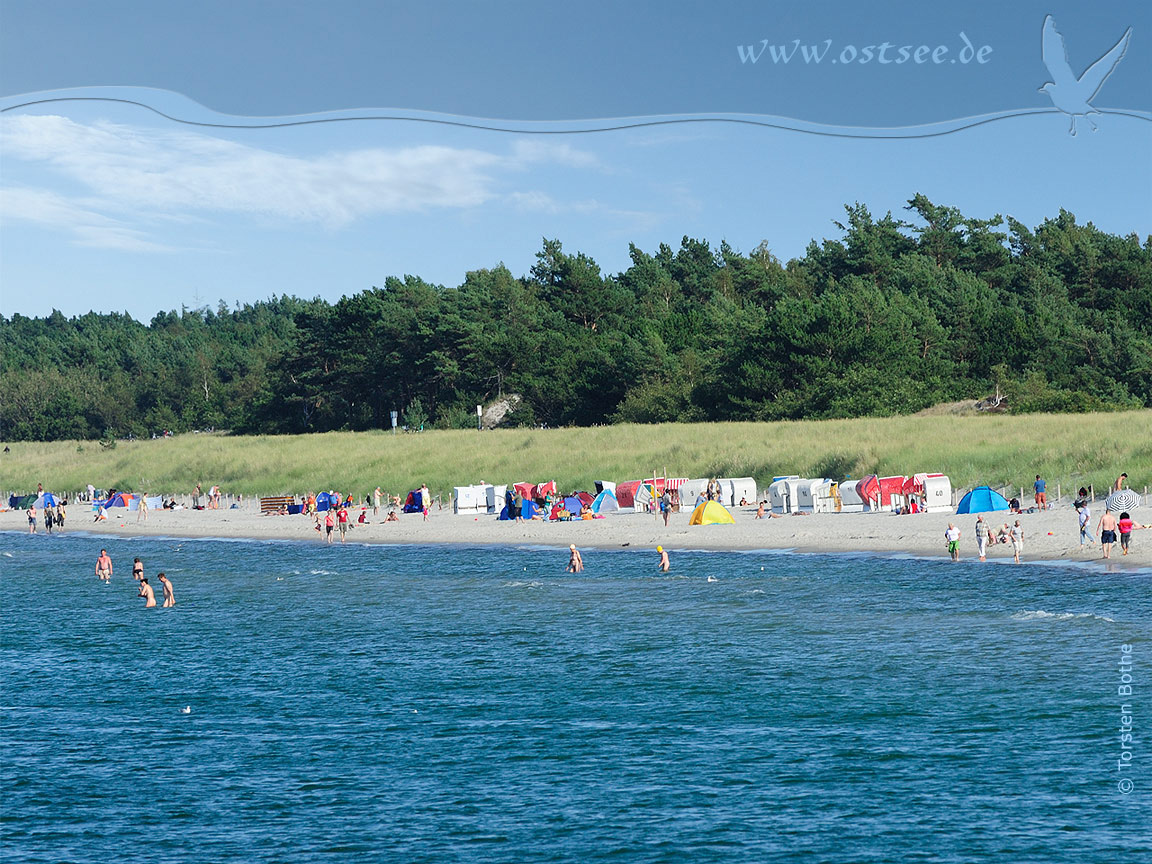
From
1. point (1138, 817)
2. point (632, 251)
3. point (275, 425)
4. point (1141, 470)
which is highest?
point (632, 251)

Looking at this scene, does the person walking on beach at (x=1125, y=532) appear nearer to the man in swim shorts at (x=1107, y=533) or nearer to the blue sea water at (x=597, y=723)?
the man in swim shorts at (x=1107, y=533)

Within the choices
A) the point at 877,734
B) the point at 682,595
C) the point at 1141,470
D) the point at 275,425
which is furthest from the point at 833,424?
the point at 275,425

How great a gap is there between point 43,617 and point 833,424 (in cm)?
4524

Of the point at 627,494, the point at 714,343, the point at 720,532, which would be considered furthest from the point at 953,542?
the point at 714,343

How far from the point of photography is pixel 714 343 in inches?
3905

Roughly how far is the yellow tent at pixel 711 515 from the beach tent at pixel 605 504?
6.09m

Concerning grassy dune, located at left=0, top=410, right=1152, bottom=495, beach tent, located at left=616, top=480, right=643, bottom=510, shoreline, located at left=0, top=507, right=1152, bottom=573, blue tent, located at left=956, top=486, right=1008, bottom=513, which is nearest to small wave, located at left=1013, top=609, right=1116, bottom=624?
shoreline, located at left=0, top=507, right=1152, bottom=573

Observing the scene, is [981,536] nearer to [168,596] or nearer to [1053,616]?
[1053,616]

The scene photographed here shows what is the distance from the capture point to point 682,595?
3491 centimetres

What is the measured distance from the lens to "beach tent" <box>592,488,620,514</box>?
5612 centimetres

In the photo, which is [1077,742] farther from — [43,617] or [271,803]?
[43,617]

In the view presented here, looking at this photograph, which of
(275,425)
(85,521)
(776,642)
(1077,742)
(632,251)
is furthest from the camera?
(632,251)

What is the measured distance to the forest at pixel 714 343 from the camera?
81.9 meters

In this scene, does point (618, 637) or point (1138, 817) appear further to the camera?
point (618, 637)
